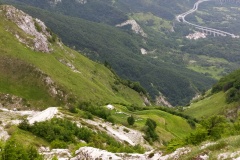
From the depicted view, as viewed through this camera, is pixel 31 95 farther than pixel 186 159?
Yes

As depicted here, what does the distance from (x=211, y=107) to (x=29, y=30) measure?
321 feet

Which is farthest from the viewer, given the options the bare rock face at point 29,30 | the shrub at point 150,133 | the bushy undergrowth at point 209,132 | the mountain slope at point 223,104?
the mountain slope at point 223,104

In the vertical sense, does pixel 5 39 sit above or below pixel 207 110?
below

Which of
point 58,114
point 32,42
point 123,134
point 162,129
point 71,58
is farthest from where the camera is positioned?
point 71,58

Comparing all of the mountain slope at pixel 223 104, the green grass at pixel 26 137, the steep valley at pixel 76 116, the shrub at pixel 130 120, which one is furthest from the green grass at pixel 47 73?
the mountain slope at pixel 223 104

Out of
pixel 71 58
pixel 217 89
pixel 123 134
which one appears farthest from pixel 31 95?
pixel 217 89

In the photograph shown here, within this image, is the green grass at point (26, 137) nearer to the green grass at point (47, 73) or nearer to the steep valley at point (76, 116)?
the steep valley at point (76, 116)

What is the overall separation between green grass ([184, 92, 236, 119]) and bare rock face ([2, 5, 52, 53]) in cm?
8333

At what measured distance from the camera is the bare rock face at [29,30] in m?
129

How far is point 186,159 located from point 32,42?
363 feet

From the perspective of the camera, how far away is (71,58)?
161 metres

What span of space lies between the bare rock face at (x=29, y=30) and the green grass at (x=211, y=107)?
83.3 m

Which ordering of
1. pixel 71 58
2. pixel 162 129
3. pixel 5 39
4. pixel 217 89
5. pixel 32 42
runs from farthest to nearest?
1. pixel 217 89
2. pixel 71 58
3. pixel 32 42
4. pixel 5 39
5. pixel 162 129

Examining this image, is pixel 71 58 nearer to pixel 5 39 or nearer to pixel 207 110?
pixel 5 39
